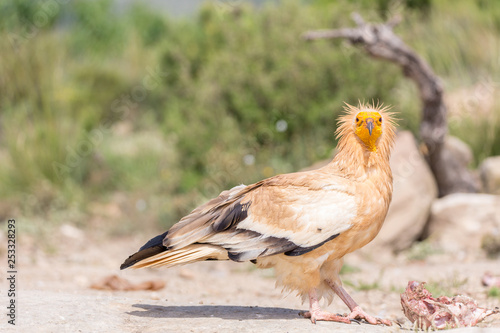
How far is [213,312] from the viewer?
4730mm

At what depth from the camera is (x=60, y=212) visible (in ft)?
37.8

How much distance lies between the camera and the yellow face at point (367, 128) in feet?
14.7

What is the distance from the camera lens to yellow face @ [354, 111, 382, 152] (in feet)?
14.7

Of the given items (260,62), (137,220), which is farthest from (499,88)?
(137,220)

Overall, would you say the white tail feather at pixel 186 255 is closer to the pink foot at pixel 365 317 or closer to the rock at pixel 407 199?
the pink foot at pixel 365 317

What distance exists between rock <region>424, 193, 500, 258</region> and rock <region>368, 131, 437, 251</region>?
21cm

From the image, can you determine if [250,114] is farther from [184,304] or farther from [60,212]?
[184,304]

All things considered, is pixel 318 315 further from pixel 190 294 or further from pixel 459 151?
pixel 459 151

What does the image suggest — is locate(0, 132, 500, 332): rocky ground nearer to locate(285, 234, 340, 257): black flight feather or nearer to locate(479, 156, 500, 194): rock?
locate(479, 156, 500, 194): rock

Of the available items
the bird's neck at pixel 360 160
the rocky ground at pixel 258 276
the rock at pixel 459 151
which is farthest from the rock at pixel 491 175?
the bird's neck at pixel 360 160

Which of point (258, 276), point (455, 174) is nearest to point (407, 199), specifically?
point (455, 174)

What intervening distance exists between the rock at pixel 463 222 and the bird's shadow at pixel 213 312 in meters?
4.92

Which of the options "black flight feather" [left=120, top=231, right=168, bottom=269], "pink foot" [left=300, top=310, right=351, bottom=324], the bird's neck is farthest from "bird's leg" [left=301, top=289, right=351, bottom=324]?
"black flight feather" [left=120, top=231, right=168, bottom=269]

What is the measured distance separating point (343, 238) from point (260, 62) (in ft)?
26.1
